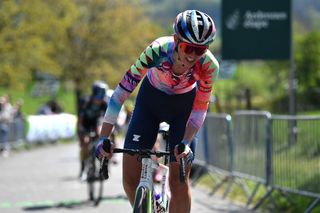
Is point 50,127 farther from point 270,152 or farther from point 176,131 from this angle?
point 176,131

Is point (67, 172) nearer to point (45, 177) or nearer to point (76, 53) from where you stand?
point (45, 177)

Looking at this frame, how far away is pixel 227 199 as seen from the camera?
13484mm

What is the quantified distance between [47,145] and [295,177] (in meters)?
23.4

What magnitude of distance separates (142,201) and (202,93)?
46.4 inches

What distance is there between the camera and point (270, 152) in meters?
11.9

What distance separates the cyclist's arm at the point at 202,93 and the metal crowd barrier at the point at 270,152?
138 inches

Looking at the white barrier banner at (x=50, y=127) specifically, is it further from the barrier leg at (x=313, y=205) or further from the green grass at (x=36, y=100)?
the green grass at (x=36, y=100)

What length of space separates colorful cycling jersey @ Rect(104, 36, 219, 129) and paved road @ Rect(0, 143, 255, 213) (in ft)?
15.8

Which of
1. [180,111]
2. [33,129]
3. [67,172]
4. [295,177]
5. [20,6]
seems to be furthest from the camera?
[20,6]

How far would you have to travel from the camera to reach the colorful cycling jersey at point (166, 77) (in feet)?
22.6

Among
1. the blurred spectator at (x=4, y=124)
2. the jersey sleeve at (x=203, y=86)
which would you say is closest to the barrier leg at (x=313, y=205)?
the jersey sleeve at (x=203, y=86)

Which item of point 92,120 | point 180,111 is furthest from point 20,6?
point 180,111

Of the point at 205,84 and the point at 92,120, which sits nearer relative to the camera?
the point at 205,84

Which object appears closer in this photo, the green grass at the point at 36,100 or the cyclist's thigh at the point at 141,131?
the cyclist's thigh at the point at 141,131
